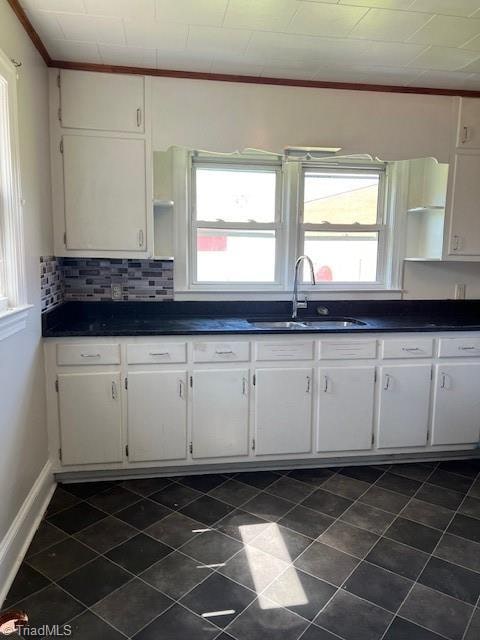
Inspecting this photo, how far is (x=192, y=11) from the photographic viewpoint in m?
2.02

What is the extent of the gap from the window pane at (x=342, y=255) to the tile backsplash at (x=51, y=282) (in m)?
1.65

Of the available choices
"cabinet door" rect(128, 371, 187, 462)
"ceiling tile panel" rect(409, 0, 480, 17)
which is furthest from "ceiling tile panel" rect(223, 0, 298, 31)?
"cabinet door" rect(128, 371, 187, 462)

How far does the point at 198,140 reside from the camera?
2.73 meters

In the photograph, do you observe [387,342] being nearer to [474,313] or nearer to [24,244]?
[474,313]

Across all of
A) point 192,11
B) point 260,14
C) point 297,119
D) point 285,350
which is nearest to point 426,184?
point 297,119

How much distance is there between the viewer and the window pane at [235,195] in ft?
10.3

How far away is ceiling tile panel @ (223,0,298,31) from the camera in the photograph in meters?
1.95

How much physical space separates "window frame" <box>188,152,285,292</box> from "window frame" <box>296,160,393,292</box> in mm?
145

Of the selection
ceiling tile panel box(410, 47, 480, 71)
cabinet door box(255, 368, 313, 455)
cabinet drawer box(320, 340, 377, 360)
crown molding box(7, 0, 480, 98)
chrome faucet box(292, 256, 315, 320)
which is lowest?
cabinet door box(255, 368, 313, 455)

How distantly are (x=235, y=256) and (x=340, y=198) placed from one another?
0.87m

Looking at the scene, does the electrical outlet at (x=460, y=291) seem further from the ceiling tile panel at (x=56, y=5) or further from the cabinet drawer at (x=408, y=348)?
the ceiling tile panel at (x=56, y=5)

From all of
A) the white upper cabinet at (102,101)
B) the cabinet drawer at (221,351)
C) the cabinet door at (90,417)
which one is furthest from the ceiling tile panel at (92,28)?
the cabinet door at (90,417)

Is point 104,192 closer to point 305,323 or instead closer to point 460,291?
point 305,323

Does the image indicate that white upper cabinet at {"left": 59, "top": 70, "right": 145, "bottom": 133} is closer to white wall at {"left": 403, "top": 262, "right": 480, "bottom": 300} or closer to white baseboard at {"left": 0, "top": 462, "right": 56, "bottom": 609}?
white baseboard at {"left": 0, "top": 462, "right": 56, "bottom": 609}
